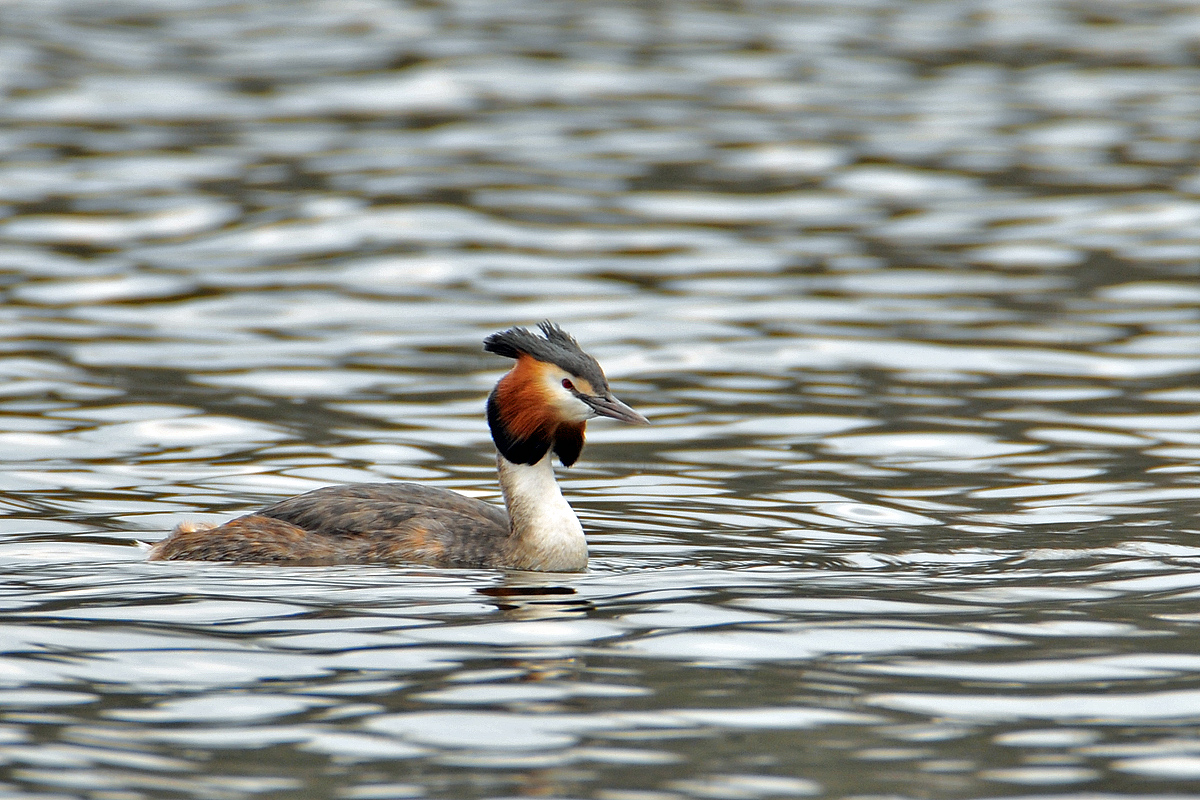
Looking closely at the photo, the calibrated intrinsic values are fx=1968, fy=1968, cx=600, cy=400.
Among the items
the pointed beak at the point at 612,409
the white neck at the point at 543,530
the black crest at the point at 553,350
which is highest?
the black crest at the point at 553,350

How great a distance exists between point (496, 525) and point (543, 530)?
360 millimetres

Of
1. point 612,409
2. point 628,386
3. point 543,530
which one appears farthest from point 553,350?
point 628,386

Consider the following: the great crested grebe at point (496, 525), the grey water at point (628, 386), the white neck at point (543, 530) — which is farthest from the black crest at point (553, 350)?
the grey water at point (628, 386)

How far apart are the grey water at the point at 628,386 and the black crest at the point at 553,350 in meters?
0.89

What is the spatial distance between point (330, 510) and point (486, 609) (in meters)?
1.37

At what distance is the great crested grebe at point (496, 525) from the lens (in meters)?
8.83

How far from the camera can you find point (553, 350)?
29.0 feet

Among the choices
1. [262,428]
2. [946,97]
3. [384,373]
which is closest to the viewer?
[262,428]

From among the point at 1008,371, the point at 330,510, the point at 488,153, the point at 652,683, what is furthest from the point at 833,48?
the point at 652,683

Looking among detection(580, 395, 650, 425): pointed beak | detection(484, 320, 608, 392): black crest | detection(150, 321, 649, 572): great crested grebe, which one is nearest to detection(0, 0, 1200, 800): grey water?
detection(150, 321, 649, 572): great crested grebe

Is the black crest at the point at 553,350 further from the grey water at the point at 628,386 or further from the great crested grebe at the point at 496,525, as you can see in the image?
the grey water at the point at 628,386

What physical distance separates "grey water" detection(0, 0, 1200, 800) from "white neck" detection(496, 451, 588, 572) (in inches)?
8.0

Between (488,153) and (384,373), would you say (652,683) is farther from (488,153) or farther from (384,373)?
(488,153)

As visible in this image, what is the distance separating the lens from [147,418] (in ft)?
40.7
